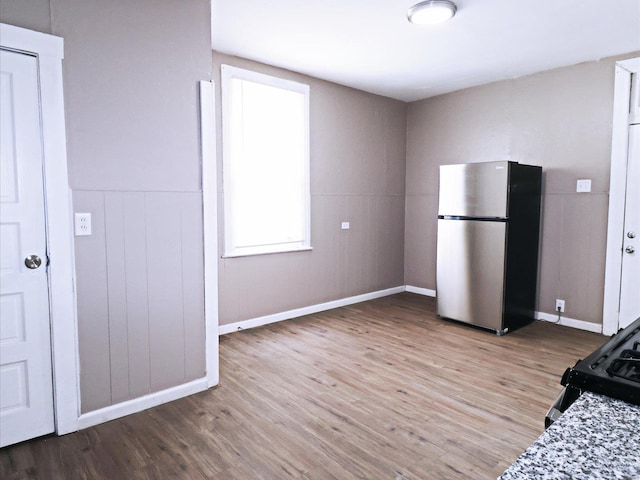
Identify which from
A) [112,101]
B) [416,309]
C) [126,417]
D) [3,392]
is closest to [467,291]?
[416,309]

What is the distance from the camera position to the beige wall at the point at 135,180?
221 centimetres

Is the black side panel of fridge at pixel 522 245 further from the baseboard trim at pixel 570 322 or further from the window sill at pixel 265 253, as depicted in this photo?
the window sill at pixel 265 253

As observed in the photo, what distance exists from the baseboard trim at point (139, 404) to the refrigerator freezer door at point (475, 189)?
2.78 meters

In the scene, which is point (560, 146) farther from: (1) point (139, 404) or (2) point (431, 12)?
(1) point (139, 404)

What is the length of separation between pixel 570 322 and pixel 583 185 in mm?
1339

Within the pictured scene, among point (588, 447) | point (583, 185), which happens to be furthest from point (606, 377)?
point (583, 185)

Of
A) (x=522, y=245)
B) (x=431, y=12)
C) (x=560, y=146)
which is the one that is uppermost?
(x=431, y=12)

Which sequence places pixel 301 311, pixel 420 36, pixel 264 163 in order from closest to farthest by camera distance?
1. pixel 420 36
2. pixel 264 163
3. pixel 301 311

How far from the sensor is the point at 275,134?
13.6 feet

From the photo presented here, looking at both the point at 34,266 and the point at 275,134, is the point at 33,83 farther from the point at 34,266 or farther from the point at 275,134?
the point at 275,134

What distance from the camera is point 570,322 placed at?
4086 millimetres

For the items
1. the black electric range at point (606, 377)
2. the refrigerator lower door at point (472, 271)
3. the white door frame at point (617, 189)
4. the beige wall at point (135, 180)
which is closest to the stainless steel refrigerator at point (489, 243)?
the refrigerator lower door at point (472, 271)

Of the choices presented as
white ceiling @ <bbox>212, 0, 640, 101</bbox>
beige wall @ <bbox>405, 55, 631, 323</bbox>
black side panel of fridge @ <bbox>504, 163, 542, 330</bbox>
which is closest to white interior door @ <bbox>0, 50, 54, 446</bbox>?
white ceiling @ <bbox>212, 0, 640, 101</bbox>

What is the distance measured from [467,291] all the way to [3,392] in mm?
3600
